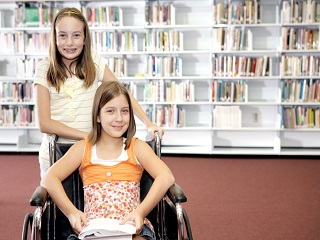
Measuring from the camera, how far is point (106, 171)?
80.3 inches

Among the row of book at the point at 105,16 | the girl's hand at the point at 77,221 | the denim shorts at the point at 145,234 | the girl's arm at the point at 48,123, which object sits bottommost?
the denim shorts at the point at 145,234

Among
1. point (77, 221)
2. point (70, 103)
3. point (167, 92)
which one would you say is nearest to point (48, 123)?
point (70, 103)

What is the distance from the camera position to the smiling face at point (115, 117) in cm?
200

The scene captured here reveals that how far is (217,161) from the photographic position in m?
6.11

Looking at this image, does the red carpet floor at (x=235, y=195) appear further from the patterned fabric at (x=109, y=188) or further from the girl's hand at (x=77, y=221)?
the girl's hand at (x=77, y=221)

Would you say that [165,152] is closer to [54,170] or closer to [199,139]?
[199,139]

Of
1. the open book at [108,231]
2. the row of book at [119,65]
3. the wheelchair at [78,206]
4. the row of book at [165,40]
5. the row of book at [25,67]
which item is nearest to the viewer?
the open book at [108,231]

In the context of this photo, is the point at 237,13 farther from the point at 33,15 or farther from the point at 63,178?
the point at 63,178

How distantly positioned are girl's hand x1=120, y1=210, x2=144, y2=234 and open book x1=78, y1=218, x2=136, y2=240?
16mm

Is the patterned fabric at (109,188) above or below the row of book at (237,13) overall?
below

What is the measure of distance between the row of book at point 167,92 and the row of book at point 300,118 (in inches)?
48.0

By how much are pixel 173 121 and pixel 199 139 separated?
1.68ft

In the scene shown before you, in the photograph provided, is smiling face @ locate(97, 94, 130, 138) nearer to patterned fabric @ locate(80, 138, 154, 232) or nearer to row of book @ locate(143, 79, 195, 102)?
patterned fabric @ locate(80, 138, 154, 232)

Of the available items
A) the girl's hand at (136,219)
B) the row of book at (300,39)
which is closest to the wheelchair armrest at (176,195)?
the girl's hand at (136,219)
